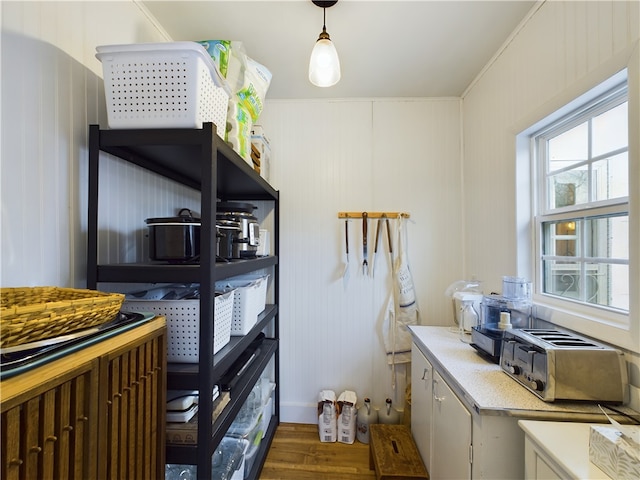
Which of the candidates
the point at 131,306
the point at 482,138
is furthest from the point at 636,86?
the point at 131,306

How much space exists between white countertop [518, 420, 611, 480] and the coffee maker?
42 cm

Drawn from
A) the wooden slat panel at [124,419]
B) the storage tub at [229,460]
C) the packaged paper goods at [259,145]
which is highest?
the packaged paper goods at [259,145]

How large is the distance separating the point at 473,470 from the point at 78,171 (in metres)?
1.80

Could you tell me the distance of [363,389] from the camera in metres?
2.24

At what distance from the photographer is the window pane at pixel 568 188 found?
1.33 m

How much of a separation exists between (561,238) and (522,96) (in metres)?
0.78

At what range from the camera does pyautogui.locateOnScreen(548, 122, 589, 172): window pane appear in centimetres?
133

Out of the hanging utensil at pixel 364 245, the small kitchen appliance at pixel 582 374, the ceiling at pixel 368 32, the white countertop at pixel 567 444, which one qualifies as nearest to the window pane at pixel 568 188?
the small kitchen appliance at pixel 582 374

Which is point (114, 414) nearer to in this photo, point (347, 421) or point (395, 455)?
point (395, 455)

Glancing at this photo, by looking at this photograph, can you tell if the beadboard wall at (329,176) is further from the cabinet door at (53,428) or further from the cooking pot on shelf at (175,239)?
the cabinet door at (53,428)

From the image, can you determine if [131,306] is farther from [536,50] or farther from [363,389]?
[536,50]

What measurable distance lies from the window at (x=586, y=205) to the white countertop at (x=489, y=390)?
47 cm

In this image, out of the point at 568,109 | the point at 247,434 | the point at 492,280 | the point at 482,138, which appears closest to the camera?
the point at 568,109

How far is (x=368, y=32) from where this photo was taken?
1.57m
